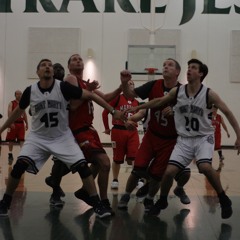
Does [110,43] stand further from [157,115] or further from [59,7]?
[157,115]

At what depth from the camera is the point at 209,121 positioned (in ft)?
15.8

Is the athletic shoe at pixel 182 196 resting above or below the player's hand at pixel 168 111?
below

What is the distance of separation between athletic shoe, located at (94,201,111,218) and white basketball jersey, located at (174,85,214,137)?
4.08 feet

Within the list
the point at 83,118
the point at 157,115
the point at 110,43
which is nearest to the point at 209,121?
the point at 157,115

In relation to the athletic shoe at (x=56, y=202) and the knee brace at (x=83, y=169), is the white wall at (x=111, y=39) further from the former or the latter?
the knee brace at (x=83, y=169)

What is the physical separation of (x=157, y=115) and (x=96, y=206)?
137cm

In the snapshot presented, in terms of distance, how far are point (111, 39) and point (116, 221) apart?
540 inches

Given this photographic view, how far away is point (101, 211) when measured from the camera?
15.5ft

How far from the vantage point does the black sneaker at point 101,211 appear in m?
4.71

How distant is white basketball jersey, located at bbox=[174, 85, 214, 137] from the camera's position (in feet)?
15.6

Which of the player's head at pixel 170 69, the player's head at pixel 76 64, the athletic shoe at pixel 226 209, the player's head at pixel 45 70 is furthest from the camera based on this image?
the player's head at pixel 76 64

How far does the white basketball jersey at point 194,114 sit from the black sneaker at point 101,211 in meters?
1.24

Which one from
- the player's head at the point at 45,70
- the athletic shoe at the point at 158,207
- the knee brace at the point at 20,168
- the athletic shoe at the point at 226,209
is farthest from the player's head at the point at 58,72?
the athletic shoe at the point at 226,209

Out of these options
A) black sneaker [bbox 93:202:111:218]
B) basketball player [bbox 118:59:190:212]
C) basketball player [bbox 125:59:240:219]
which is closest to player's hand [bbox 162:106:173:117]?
basketball player [bbox 118:59:190:212]
